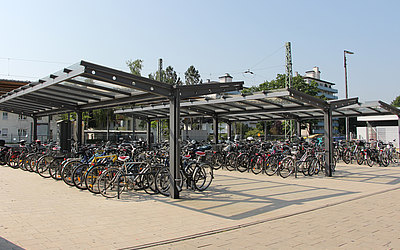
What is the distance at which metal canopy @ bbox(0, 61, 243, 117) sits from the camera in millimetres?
5801

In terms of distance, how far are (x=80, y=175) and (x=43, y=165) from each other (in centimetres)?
294

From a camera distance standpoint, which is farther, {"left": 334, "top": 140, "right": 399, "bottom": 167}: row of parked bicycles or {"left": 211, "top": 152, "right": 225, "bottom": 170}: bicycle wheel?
{"left": 334, "top": 140, "right": 399, "bottom": 167}: row of parked bicycles

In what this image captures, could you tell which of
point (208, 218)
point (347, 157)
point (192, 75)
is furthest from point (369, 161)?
point (192, 75)

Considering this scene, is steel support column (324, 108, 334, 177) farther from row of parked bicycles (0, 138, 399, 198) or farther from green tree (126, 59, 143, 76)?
green tree (126, 59, 143, 76)

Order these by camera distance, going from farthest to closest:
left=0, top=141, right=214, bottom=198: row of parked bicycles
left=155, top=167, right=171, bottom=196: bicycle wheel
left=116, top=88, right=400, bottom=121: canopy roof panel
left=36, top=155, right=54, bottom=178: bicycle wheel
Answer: left=116, top=88, right=400, bottom=121: canopy roof panel < left=36, top=155, right=54, bottom=178: bicycle wheel < left=155, top=167, right=171, bottom=196: bicycle wheel < left=0, top=141, right=214, bottom=198: row of parked bicycles

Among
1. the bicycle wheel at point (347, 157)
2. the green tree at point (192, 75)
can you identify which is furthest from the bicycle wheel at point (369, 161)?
the green tree at point (192, 75)

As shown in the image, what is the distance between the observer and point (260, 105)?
1284 centimetres

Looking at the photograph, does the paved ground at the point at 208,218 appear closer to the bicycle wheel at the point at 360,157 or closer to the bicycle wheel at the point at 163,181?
the bicycle wheel at the point at 163,181

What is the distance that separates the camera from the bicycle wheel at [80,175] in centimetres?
744

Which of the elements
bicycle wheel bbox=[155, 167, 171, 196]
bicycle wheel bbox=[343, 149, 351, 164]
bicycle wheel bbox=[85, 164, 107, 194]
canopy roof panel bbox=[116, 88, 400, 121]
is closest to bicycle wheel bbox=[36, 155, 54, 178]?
bicycle wheel bbox=[85, 164, 107, 194]

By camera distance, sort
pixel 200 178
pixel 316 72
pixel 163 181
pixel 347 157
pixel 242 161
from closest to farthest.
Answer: pixel 163 181
pixel 200 178
pixel 242 161
pixel 347 157
pixel 316 72

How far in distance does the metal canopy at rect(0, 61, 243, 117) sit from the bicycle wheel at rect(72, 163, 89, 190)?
195 centimetres

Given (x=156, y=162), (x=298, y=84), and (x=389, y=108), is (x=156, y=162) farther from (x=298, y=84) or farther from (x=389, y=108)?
(x=298, y=84)

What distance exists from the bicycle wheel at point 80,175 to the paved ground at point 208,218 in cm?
24
